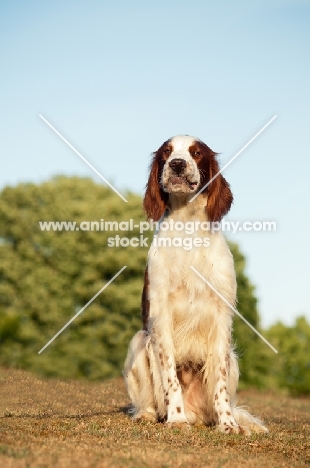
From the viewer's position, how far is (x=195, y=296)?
21.4 ft

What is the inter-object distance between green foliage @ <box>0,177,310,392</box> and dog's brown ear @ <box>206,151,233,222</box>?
22.5 metres

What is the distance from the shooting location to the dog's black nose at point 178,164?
650 cm

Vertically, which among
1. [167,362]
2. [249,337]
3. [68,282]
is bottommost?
[167,362]

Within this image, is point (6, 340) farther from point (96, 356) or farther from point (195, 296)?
point (195, 296)

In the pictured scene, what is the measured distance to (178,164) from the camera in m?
6.50

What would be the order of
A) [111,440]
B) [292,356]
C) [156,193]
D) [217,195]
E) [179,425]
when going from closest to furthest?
[111,440] < [179,425] < [217,195] < [156,193] < [292,356]

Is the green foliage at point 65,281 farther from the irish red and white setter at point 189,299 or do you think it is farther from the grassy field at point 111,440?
the irish red and white setter at point 189,299

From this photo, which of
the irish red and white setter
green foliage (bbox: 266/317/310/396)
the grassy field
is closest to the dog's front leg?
the irish red and white setter

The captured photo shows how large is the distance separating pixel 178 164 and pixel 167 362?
1.82m

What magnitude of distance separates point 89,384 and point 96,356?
19287 millimetres

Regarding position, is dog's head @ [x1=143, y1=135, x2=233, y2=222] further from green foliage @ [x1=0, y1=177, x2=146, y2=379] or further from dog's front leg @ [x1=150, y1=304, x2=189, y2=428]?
green foliage @ [x1=0, y1=177, x2=146, y2=379]

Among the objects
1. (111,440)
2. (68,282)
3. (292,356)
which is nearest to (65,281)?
(68,282)

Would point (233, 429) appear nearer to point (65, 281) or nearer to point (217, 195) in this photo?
point (217, 195)

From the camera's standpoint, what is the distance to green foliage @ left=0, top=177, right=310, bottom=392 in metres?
29.7
